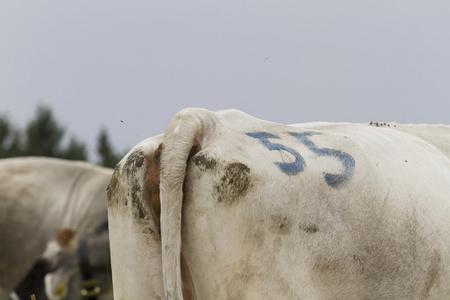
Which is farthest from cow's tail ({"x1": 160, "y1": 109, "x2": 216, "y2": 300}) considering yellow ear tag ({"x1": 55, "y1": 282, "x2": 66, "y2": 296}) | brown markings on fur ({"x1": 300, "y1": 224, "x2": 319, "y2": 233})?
yellow ear tag ({"x1": 55, "y1": 282, "x2": 66, "y2": 296})

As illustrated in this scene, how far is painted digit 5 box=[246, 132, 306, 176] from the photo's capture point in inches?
123

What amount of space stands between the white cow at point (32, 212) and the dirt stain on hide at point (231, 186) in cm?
665

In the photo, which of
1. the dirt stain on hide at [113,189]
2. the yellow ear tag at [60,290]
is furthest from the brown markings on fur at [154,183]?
the yellow ear tag at [60,290]

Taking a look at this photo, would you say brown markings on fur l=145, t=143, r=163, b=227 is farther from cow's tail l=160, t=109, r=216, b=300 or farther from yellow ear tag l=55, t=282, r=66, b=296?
yellow ear tag l=55, t=282, r=66, b=296

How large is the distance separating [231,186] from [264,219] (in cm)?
20

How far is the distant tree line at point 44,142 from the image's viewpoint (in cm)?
2597

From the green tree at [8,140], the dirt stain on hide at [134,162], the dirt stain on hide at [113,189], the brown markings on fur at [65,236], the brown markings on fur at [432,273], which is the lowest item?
the green tree at [8,140]

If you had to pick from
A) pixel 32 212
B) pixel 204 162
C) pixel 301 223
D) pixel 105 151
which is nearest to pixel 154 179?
pixel 204 162

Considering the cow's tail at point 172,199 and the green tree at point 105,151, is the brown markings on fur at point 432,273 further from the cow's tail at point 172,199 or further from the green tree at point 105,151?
the green tree at point 105,151

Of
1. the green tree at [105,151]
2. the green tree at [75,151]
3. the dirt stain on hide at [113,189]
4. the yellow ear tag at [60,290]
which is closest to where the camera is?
the dirt stain on hide at [113,189]

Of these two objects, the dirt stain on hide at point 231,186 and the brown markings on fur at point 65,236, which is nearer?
the dirt stain on hide at point 231,186

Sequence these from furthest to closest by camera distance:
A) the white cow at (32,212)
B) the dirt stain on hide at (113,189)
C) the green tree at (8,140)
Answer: the green tree at (8,140) < the white cow at (32,212) < the dirt stain on hide at (113,189)

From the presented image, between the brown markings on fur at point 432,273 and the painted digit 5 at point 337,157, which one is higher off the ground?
the painted digit 5 at point 337,157

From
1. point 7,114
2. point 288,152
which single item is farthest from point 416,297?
point 7,114
